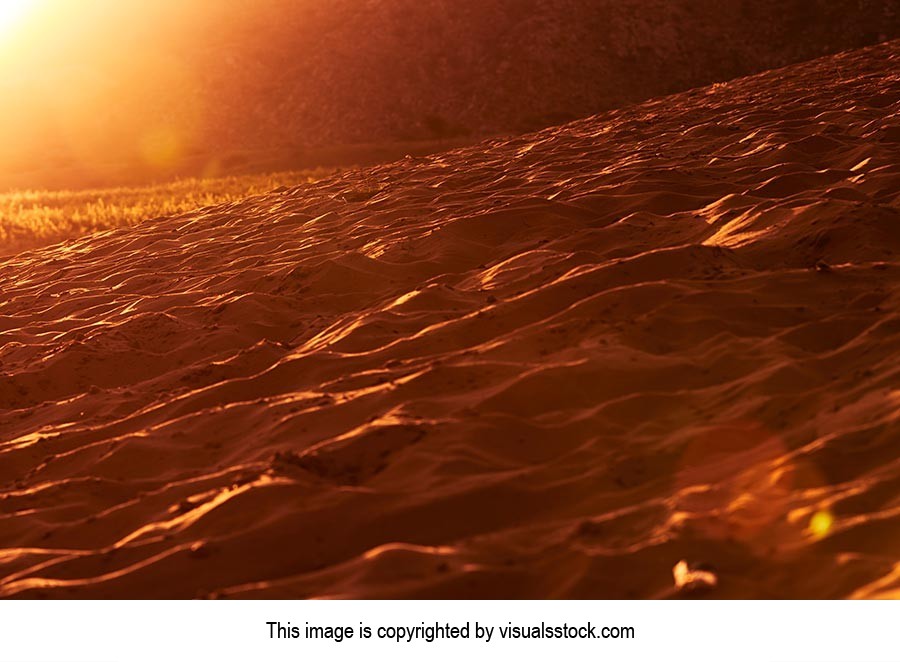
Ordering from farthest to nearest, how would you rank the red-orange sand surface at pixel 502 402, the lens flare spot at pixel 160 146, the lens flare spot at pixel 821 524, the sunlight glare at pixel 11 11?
1. the sunlight glare at pixel 11 11
2. the lens flare spot at pixel 160 146
3. the red-orange sand surface at pixel 502 402
4. the lens flare spot at pixel 821 524

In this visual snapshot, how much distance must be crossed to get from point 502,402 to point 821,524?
1.56 meters

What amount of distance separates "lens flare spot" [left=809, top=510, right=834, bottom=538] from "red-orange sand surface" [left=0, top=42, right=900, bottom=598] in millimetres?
12

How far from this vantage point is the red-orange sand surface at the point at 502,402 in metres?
3.26

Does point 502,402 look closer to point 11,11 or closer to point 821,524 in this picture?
point 821,524

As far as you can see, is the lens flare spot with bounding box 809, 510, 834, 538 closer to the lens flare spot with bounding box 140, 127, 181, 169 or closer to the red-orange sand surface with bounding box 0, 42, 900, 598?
the red-orange sand surface with bounding box 0, 42, 900, 598

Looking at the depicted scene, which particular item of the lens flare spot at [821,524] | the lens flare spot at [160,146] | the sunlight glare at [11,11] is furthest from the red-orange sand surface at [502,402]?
the sunlight glare at [11,11]

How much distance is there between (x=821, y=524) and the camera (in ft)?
10.2

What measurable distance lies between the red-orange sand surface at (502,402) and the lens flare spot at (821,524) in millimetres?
12

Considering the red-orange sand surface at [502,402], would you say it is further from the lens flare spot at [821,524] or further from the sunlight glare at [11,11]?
the sunlight glare at [11,11]

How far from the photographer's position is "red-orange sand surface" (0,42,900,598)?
10.7ft

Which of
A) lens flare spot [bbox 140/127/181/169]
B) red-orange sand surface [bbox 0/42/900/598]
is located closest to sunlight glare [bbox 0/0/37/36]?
lens flare spot [bbox 140/127/181/169]

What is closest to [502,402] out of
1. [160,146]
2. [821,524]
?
[821,524]

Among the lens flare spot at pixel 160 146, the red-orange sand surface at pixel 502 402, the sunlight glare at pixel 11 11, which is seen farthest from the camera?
the sunlight glare at pixel 11 11

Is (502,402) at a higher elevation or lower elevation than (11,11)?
lower
